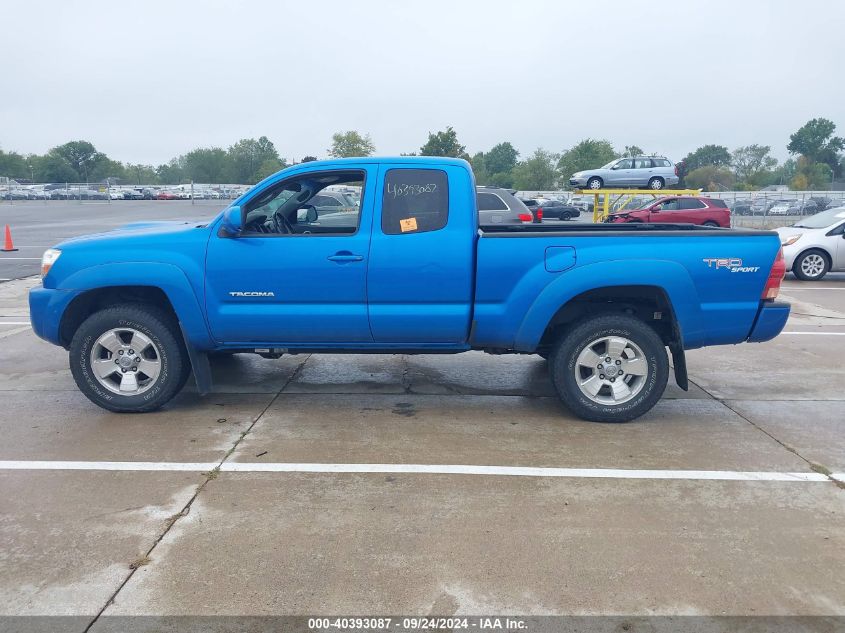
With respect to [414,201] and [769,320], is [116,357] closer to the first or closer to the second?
[414,201]

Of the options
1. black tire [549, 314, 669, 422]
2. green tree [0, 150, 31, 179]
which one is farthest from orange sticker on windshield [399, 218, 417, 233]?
green tree [0, 150, 31, 179]

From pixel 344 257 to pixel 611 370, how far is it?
7.26 ft

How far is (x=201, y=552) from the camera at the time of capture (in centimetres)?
347

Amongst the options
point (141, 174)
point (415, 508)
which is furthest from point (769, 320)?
point (141, 174)

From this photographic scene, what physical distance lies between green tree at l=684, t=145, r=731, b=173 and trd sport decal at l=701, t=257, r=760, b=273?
395ft

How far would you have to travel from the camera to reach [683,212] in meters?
24.5

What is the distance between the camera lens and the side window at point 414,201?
17.3ft

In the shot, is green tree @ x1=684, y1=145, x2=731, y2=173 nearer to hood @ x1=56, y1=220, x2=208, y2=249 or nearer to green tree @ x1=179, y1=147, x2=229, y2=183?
green tree @ x1=179, y1=147, x2=229, y2=183

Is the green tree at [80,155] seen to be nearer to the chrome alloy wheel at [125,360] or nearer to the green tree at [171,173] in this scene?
the green tree at [171,173]

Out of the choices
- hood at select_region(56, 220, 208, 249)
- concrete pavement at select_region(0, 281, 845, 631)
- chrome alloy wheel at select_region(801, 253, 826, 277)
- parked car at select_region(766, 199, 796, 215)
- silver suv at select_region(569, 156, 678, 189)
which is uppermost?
silver suv at select_region(569, 156, 678, 189)

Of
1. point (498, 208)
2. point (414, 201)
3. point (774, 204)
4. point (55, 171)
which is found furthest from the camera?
point (55, 171)

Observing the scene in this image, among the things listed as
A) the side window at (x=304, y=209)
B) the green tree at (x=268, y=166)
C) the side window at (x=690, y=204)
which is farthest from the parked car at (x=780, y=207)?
the green tree at (x=268, y=166)

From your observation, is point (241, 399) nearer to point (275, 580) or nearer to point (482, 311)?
point (482, 311)

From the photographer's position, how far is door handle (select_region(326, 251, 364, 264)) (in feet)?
17.1
